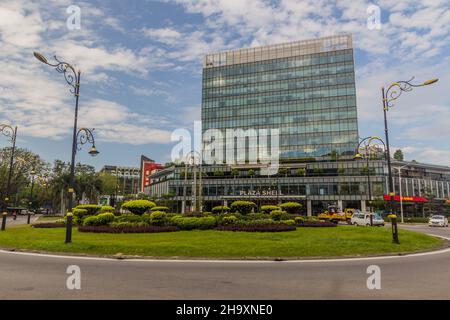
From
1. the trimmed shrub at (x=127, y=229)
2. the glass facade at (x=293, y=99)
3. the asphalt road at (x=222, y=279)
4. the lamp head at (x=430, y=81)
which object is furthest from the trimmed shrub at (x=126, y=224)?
the glass facade at (x=293, y=99)

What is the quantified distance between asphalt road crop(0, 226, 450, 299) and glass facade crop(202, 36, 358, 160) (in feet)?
250

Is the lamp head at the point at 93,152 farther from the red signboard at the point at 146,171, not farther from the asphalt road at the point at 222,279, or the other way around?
the red signboard at the point at 146,171

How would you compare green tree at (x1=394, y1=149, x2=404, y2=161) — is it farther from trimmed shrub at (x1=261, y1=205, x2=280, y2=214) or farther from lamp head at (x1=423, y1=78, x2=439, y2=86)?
lamp head at (x1=423, y1=78, x2=439, y2=86)

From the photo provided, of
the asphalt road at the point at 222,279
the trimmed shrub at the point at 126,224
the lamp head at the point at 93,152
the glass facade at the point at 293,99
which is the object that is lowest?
the asphalt road at the point at 222,279

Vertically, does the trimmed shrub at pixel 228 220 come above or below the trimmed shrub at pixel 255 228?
above

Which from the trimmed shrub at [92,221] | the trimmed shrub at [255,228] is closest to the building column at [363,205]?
the trimmed shrub at [255,228]

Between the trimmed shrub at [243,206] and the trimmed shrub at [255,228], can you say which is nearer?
the trimmed shrub at [255,228]

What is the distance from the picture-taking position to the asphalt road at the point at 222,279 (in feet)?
24.0

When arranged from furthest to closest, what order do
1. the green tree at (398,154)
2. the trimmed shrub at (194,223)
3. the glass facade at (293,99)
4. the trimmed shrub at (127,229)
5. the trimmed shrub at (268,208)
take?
the green tree at (398,154) < the glass facade at (293,99) < the trimmed shrub at (268,208) < the trimmed shrub at (194,223) < the trimmed shrub at (127,229)

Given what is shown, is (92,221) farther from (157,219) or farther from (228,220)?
(228,220)

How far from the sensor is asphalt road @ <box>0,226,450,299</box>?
7.32 meters

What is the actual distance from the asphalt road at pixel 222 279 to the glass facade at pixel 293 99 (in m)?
76.1

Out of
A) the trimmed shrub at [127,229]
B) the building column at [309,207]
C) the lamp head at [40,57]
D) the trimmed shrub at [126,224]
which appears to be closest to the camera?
the lamp head at [40,57]

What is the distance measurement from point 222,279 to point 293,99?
86.3m
